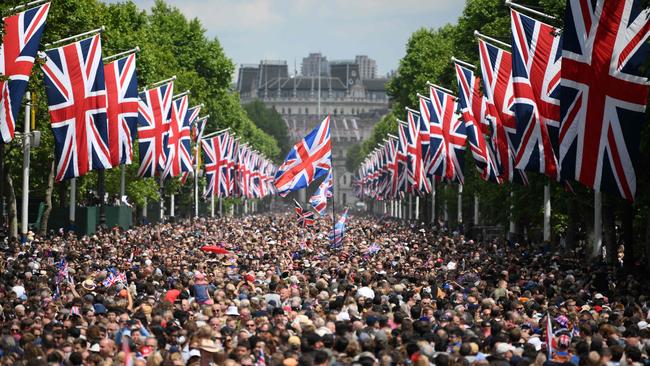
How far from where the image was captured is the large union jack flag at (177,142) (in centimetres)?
5866

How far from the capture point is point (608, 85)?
2664 centimetres

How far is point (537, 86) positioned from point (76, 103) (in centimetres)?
1227

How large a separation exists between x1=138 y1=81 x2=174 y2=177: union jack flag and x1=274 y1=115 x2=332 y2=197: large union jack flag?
15.6 ft

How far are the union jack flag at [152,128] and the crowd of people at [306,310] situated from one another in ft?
34.3

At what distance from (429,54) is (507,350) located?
80.0 meters

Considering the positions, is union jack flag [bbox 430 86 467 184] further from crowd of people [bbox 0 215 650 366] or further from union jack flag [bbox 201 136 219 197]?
union jack flag [bbox 201 136 219 197]

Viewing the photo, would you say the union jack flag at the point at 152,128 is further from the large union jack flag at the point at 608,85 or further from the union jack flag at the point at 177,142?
the large union jack flag at the point at 608,85

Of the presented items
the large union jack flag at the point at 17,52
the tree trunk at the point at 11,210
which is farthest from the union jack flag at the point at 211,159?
the large union jack flag at the point at 17,52

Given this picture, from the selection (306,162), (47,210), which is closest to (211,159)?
(306,162)

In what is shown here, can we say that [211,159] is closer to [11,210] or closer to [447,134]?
[447,134]

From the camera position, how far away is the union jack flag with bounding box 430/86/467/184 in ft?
→ 179

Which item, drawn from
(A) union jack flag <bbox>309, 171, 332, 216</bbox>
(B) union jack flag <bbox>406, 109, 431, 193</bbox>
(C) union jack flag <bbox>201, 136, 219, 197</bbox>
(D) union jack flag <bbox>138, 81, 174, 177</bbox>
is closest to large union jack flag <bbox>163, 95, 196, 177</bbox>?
(D) union jack flag <bbox>138, 81, 174, 177</bbox>

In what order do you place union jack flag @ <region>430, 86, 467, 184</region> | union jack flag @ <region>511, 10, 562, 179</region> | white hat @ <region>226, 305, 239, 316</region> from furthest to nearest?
union jack flag @ <region>430, 86, 467, 184</region> → union jack flag @ <region>511, 10, 562, 179</region> → white hat @ <region>226, 305, 239, 316</region>

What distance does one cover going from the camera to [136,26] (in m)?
80.4
